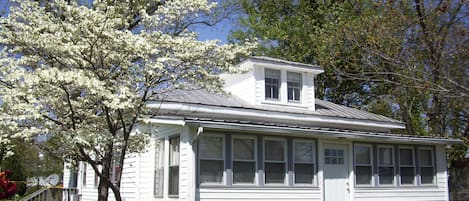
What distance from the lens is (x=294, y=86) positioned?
1770 cm

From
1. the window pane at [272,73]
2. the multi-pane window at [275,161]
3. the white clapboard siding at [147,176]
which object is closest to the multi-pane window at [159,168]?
the white clapboard siding at [147,176]

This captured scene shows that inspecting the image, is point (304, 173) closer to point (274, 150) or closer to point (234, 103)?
point (274, 150)

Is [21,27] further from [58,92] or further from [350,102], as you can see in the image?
[350,102]

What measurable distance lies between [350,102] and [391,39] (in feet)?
41.8

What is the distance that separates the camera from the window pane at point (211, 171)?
42.0 ft

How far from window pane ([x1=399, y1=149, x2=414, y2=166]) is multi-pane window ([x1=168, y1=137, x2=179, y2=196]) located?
297 inches

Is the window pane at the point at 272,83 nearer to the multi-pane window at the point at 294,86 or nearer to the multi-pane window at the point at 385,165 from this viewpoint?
the multi-pane window at the point at 294,86

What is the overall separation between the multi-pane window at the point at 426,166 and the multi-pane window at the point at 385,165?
128cm

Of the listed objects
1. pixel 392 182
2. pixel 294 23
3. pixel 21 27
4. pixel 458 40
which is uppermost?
pixel 294 23

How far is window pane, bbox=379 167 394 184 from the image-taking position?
16.1m

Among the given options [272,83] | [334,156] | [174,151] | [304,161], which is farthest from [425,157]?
[174,151]

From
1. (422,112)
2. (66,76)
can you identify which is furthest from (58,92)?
(422,112)

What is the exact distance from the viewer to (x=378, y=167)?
52.6 feet

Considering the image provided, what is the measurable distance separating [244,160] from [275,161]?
3.40 feet
